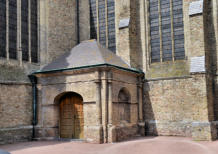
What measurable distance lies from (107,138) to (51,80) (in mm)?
4803

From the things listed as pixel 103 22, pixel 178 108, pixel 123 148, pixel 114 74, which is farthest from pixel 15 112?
pixel 178 108

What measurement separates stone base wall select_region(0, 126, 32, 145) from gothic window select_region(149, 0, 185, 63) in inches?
359

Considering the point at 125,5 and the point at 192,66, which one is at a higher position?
the point at 125,5

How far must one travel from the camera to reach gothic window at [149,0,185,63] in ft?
57.9

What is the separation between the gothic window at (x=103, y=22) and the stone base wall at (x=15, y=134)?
26.1ft

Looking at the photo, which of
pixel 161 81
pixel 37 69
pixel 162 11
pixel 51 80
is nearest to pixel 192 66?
pixel 161 81

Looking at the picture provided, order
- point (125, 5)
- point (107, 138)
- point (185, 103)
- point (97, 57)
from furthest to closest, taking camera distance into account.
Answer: point (125, 5) → point (185, 103) → point (97, 57) → point (107, 138)

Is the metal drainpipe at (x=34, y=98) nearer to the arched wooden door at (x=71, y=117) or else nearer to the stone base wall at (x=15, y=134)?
the stone base wall at (x=15, y=134)

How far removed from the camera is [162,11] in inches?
721

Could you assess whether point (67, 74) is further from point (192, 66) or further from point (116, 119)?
point (192, 66)

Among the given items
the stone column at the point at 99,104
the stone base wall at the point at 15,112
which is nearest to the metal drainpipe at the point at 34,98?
the stone base wall at the point at 15,112

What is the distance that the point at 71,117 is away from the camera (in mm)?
15797

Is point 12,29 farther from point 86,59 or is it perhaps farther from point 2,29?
point 86,59

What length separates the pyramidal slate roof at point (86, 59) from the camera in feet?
49.0
